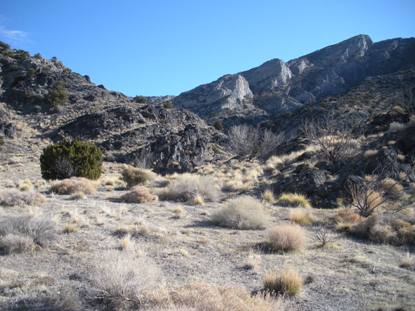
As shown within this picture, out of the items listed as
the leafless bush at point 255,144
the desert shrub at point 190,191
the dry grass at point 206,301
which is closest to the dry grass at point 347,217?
the desert shrub at point 190,191

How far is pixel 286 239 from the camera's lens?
31.9ft

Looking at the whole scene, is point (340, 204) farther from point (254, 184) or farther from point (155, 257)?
point (155, 257)

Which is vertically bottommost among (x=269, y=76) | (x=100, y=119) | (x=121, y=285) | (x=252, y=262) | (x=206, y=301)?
(x=252, y=262)

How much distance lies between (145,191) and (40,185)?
295 inches

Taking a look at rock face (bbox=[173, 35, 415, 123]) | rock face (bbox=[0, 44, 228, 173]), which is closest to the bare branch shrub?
rock face (bbox=[0, 44, 228, 173])

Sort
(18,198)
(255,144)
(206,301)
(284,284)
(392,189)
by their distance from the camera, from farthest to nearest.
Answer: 1. (255,144)
2. (392,189)
3. (18,198)
4. (284,284)
5. (206,301)

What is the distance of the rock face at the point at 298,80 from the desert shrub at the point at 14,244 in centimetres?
7276

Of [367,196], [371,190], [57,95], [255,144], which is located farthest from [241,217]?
[57,95]

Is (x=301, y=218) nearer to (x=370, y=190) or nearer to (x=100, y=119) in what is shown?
(x=370, y=190)

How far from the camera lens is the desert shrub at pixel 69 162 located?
2500 cm

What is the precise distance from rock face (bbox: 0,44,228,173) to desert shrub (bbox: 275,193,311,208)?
19.5m

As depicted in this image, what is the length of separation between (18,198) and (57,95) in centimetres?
4612

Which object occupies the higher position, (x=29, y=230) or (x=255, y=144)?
(x=255, y=144)

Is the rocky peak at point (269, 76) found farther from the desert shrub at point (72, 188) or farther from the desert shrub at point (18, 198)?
the desert shrub at point (18, 198)
